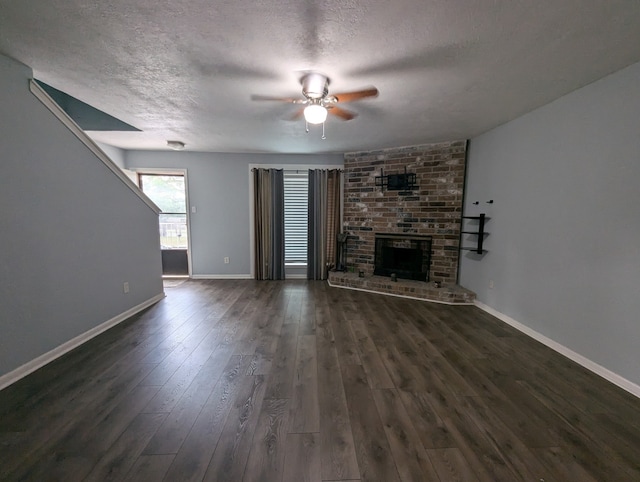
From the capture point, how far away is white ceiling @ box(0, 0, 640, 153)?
1.34 metres

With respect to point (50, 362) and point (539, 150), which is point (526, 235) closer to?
point (539, 150)

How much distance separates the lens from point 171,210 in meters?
4.84

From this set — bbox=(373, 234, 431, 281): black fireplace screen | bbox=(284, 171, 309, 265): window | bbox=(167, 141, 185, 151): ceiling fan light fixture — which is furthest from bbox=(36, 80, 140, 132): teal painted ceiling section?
bbox=(373, 234, 431, 281): black fireplace screen

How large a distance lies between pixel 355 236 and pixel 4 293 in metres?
4.12

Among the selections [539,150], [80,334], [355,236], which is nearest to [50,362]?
[80,334]

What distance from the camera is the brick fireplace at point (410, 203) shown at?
12.8 ft

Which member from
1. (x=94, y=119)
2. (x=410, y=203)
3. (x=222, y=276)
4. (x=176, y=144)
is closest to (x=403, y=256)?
(x=410, y=203)

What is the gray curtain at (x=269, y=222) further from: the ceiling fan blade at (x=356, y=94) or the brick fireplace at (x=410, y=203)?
the ceiling fan blade at (x=356, y=94)

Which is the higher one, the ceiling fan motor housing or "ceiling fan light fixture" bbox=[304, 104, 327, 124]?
the ceiling fan motor housing

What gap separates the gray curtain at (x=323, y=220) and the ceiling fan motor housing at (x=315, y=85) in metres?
2.57

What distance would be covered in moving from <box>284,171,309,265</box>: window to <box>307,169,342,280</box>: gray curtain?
0.53 ft

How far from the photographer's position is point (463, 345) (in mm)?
2451

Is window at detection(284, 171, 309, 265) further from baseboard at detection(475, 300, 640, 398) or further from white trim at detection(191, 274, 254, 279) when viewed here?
baseboard at detection(475, 300, 640, 398)

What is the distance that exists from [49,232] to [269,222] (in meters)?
3.00
